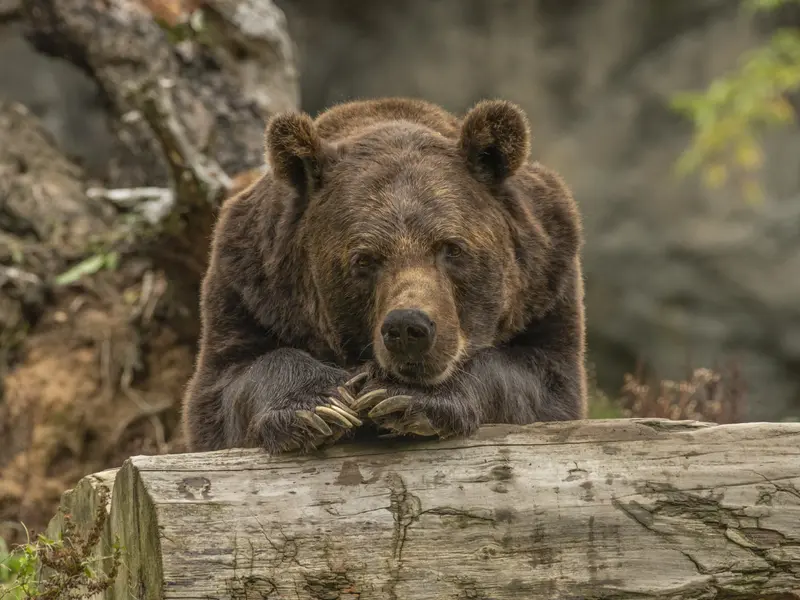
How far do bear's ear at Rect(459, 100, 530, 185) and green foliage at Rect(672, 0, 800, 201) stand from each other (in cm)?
763

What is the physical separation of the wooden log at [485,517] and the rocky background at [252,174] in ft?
14.4

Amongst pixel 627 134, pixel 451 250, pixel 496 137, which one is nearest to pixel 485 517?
pixel 451 250

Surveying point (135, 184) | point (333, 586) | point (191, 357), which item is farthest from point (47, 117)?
point (333, 586)

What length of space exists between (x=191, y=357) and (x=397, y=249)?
5.04 metres

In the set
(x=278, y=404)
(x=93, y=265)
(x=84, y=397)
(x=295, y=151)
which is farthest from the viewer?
(x=84, y=397)

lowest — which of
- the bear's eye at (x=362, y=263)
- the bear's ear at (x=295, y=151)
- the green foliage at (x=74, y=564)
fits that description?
the green foliage at (x=74, y=564)

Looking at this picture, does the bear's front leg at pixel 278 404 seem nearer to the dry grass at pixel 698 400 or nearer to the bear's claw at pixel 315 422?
the bear's claw at pixel 315 422

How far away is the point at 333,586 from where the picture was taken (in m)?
3.52

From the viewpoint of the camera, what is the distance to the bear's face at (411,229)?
4191 mm

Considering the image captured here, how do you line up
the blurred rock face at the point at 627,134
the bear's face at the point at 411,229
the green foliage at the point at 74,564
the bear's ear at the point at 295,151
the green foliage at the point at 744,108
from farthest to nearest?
1. the blurred rock face at the point at 627,134
2. the green foliage at the point at 744,108
3. the bear's ear at the point at 295,151
4. the bear's face at the point at 411,229
5. the green foliage at the point at 74,564

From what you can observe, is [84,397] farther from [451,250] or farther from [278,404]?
[451,250]

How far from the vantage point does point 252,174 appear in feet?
27.0

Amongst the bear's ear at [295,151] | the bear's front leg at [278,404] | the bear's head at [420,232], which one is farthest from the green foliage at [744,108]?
the bear's front leg at [278,404]

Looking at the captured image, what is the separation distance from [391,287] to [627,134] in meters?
10.7
